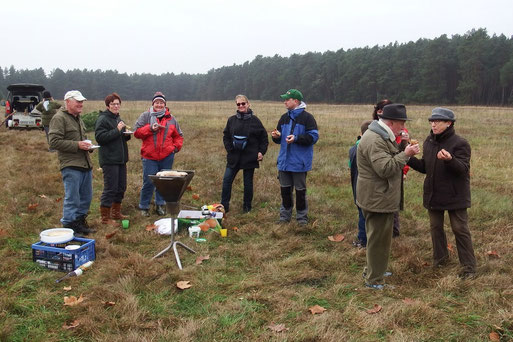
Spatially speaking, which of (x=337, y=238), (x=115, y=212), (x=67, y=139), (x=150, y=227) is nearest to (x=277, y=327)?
(x=337, y=238)

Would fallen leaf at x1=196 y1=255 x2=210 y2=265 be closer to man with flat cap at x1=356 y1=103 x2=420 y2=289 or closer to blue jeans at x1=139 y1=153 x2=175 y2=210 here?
man with flat cap at x1=356 y1=103 x2=420 y2=289

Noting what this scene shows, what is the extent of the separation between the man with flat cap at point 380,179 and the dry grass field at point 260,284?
0.40 meters

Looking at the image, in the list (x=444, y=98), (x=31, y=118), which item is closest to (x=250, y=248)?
(x=31, y=118)

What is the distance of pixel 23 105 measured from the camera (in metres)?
18.8

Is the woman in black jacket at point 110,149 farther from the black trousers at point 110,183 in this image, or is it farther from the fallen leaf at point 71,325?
the fallen leaf at point 71,325

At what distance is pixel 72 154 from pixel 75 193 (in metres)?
0.56

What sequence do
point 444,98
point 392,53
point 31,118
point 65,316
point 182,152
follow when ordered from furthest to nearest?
point 392,53, point 444,98, point 31,118, point 182,152, point 65,316

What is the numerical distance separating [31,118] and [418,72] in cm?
6367

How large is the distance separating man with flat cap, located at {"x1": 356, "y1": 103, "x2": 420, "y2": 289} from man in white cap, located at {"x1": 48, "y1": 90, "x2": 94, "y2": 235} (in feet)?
12.5

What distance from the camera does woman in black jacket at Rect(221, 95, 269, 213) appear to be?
7035 mm

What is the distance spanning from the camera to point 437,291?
428 centimetres

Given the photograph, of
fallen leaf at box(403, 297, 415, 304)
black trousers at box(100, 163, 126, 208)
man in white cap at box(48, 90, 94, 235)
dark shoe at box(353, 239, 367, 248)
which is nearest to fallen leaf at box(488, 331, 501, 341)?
fallen leaf at box(403, 297, 415, 304)

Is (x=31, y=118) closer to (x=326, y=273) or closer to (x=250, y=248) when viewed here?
(x=250, y=248)

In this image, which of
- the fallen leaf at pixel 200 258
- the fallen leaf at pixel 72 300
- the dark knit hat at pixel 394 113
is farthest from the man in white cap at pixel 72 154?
the dark knit hat at pixel 394 113
